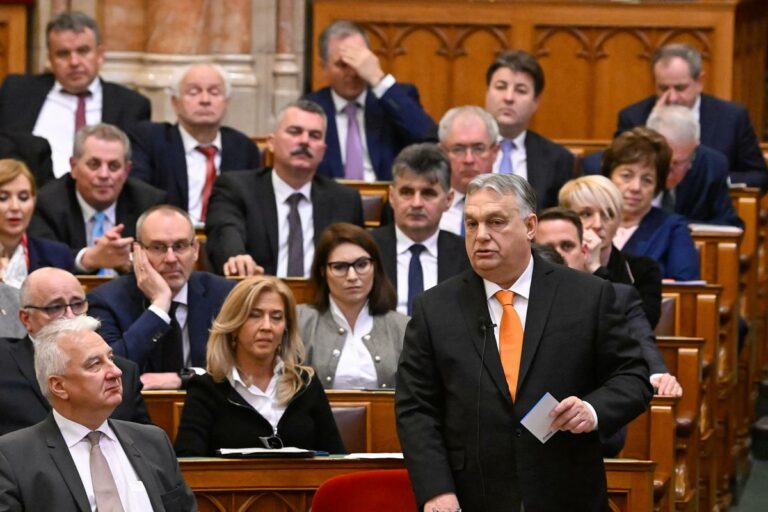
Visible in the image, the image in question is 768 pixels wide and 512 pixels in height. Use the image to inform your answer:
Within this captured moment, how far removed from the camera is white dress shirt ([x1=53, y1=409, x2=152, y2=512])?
4.34 meters

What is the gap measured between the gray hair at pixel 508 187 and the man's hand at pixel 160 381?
1.71 m

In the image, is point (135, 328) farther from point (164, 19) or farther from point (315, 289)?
point (164, 19)

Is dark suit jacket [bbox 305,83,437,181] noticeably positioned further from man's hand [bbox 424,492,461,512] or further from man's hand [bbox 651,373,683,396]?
man's hand [bbox 424,492,461,512]

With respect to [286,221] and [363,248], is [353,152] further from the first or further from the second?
[363,248]

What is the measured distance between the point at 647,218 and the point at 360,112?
188 cm

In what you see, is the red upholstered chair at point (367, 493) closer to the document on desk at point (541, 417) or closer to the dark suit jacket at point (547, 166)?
the document on desk at point (541, 417)

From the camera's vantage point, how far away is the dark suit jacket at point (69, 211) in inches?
271

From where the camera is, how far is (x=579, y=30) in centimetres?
960

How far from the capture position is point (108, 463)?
4371mm

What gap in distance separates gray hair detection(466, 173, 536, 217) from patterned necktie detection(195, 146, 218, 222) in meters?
3.45

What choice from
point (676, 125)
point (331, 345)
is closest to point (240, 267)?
point (331, 345)

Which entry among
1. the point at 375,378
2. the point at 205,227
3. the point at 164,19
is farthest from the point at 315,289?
the point at 164,19

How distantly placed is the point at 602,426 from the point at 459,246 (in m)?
2.36

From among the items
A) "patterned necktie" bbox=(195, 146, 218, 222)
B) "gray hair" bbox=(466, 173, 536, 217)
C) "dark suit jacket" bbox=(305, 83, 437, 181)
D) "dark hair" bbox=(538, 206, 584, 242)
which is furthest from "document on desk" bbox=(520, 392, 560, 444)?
"dark suit jacket" bbox=(305, 83, 437, 181)
